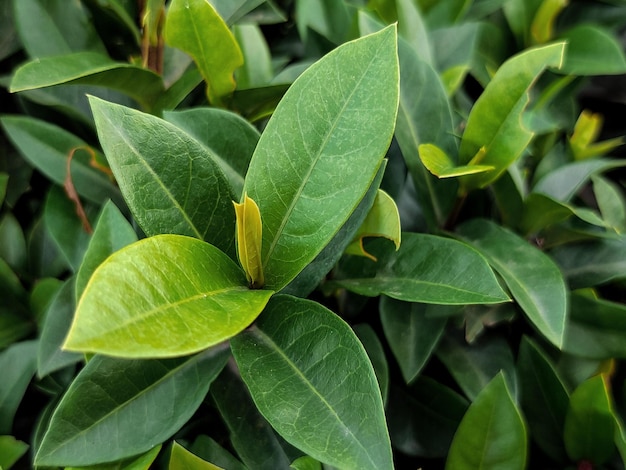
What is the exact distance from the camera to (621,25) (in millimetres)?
1099

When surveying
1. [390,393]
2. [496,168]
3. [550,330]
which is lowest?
[390,393]

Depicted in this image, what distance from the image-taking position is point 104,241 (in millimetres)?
603

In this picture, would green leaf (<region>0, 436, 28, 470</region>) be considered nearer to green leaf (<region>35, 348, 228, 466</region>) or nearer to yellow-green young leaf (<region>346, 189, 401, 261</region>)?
green leaf (<region>35, 348, 228, 466</region>)

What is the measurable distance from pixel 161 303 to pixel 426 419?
0.45 meters

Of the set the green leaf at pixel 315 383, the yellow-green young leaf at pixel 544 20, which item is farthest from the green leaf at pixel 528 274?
the yellow-green young leaf at pixel 544 20

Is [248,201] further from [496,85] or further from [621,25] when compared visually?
[621,25]

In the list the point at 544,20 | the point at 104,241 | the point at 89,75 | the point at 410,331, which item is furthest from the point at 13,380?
A: the point at 544,20

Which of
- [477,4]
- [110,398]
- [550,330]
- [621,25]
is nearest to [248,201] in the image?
[110,398]

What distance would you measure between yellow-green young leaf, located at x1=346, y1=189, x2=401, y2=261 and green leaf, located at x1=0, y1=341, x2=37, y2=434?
43 centimetres

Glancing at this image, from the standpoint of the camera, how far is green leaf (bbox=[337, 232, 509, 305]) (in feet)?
1.71

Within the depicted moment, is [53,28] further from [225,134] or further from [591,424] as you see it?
[591,424]

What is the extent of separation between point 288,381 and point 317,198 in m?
0.15

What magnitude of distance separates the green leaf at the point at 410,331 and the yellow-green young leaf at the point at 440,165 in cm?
16

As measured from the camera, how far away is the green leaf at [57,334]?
63 centimetres
